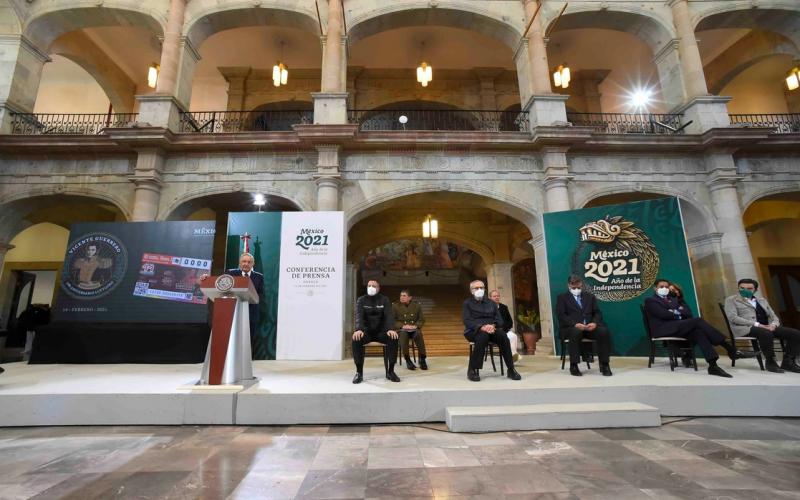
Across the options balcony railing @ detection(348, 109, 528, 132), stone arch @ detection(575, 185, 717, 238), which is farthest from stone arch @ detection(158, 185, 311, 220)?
stone arch @ detection(575, 185, 717, 238)

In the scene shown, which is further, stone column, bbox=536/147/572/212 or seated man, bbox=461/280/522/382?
stone column, bbox=536/147/572/212

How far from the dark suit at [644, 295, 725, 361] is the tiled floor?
1.31 meters

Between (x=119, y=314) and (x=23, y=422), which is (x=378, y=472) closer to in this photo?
(x=23, y=422)

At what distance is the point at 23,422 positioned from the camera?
3.95 metres

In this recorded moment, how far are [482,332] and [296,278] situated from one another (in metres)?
3.78

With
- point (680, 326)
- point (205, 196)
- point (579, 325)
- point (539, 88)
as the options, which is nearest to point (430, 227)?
point (539, 88)

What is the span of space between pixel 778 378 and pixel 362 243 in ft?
36.4

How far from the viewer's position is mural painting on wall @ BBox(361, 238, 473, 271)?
19312mm

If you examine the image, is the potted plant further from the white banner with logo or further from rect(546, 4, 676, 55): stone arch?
rect(546, 4, 676, 55): stone arch

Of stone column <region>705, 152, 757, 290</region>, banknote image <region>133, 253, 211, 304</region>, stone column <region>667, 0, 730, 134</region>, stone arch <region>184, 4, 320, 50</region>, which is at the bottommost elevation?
banknote image <region>133, 253, 211, 304</region>

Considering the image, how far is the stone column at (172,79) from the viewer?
9656 mm

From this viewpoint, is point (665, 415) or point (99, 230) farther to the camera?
point (99, 230)

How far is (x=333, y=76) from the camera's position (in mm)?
9922

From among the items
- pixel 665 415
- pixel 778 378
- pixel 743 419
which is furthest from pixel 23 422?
pixel 778 378
